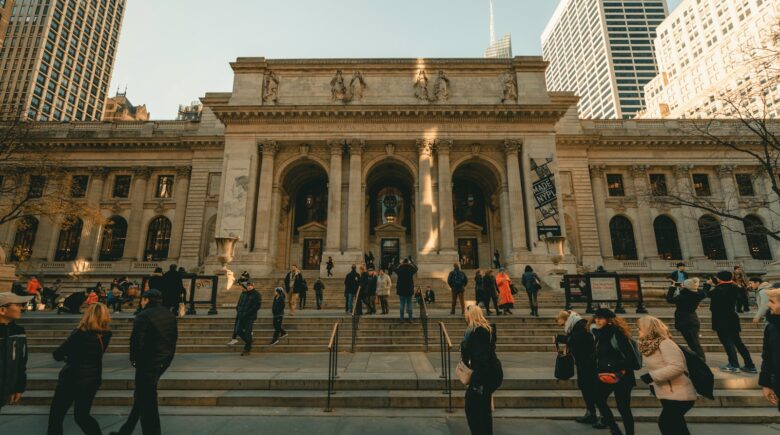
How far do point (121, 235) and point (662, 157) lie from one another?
48.9 meters

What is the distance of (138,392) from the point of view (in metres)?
4.15

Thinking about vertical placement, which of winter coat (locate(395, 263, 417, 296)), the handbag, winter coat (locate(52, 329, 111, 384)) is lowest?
the handbag

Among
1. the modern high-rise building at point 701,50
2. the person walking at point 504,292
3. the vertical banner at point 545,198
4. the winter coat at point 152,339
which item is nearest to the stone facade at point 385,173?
the vertical banner at point 545,198

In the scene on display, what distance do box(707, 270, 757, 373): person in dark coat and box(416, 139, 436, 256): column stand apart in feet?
57.3

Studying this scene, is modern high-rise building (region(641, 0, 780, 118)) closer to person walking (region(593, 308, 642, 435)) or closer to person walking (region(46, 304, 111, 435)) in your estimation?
person walking (region(593, 308, 642, 435))

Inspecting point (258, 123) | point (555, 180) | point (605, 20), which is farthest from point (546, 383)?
point (605, 20)

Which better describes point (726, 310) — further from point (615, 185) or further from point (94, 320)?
point (615, 185)

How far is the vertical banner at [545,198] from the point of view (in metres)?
24.6

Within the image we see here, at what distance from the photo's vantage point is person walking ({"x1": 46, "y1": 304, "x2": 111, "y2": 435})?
3.89 meters

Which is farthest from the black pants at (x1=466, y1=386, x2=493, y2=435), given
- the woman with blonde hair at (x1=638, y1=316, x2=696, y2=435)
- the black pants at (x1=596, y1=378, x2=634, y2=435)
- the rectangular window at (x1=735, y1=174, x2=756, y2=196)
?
the rectangular window at (x1=735, y1=174, x2=756, y2=196)

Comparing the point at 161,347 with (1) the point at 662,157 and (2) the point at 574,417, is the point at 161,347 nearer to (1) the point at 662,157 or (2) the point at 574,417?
(2) the point at 574,417

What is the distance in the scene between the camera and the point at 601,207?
31.1 m

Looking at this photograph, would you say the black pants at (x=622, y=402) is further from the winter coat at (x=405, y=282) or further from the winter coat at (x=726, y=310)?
the winter coat at (x=405, y=282)

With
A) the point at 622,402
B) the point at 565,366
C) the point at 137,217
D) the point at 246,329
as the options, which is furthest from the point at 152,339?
the point at 137,217
